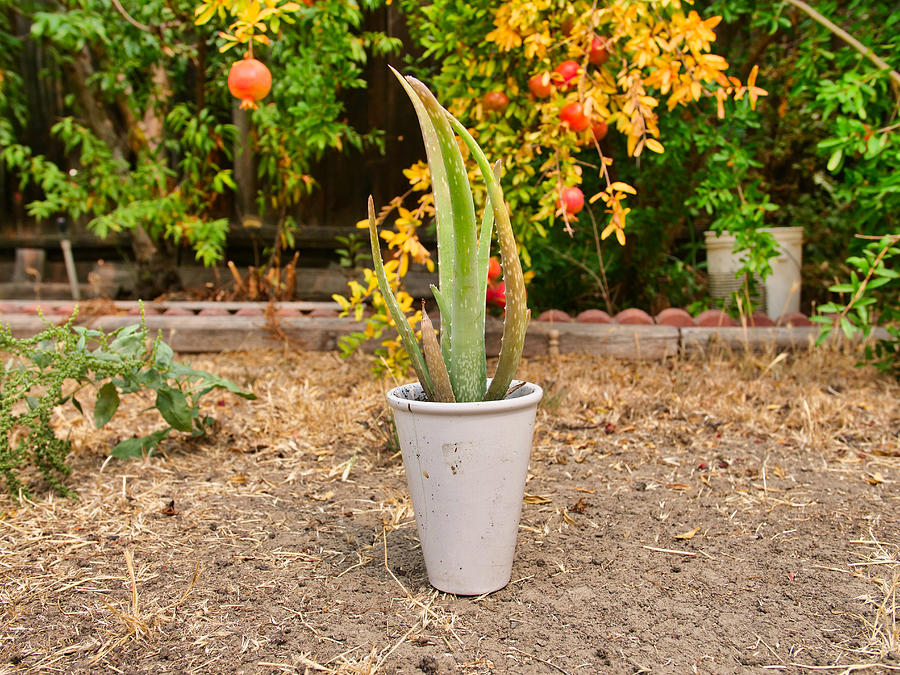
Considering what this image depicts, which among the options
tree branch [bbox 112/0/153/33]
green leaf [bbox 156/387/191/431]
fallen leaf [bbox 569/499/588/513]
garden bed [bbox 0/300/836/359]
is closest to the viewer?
fallen leaf [bbox 569/499/588/513]

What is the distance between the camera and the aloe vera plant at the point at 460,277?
4.09 feet

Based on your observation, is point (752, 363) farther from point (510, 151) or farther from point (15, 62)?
point (15, 62)

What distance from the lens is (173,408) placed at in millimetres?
2057

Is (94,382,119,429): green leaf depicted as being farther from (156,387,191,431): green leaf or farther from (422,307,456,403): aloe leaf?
(422,307,456,403): aloe leaf

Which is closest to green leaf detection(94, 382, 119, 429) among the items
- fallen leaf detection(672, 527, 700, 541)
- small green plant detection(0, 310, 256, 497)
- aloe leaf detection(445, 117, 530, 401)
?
small green plant detection(0, 310, 256, 497)

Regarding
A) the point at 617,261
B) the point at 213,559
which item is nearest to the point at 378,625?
the point at 213,559

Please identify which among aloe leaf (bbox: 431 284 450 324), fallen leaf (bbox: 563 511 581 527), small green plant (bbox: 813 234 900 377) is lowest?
fallen leaf (bbox: 563 511 581 527)

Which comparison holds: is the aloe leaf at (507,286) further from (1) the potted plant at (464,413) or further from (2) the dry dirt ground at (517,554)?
(2) the dry dirt ground at (517,554)

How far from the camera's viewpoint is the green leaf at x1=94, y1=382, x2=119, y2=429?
1981mm

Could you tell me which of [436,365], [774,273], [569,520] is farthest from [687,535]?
[774,273]

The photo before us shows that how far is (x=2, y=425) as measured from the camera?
5.64 feet

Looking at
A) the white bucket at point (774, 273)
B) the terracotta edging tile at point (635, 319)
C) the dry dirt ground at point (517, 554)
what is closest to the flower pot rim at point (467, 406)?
the dry dirt ground at point (517, 554)

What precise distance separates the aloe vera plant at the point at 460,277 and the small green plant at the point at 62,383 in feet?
3.09

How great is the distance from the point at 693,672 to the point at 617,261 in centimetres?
300
